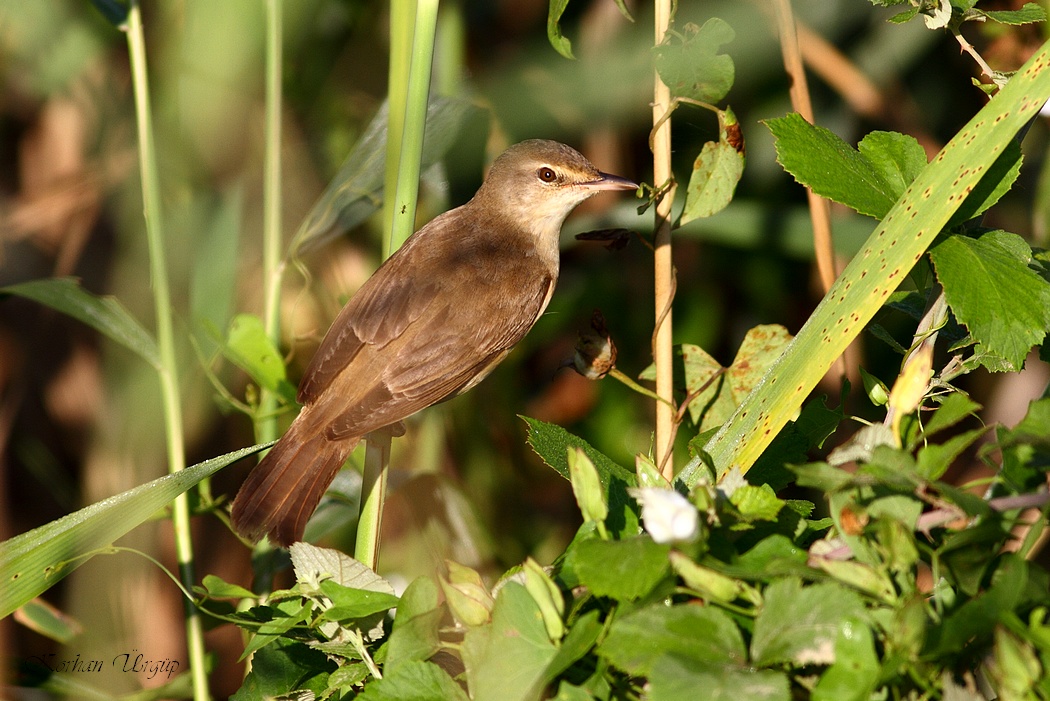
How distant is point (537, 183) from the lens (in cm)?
245

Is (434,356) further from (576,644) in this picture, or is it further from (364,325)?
(576,644)

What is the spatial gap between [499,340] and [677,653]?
1.54 meters

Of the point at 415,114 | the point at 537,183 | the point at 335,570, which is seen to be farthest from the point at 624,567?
the point at 537,183

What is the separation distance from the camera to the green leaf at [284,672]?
100 centimetres

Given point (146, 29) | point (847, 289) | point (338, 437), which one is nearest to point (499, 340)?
point (338, 437)

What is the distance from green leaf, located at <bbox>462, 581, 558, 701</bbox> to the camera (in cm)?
78

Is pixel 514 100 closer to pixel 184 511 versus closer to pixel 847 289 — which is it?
pixel 184 511

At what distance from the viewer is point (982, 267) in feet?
3.49

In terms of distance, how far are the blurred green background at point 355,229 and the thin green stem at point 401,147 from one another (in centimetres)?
52

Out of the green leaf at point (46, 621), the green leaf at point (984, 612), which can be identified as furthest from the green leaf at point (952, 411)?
the green leaf at point (46, 621)

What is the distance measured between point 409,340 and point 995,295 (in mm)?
1341

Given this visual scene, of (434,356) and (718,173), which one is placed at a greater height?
(718,173)

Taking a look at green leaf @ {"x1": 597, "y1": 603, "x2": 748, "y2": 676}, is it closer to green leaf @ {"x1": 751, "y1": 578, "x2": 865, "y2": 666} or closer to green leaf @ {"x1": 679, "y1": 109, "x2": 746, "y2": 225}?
green leaf @ {"x1": 751, "y1": 578, "x2": 865, "y2": 666}

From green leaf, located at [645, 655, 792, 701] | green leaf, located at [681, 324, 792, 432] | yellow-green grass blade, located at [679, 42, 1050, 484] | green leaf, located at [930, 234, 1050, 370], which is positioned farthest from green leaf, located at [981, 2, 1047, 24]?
green leaf, located at [645, 655, 792, 701]
